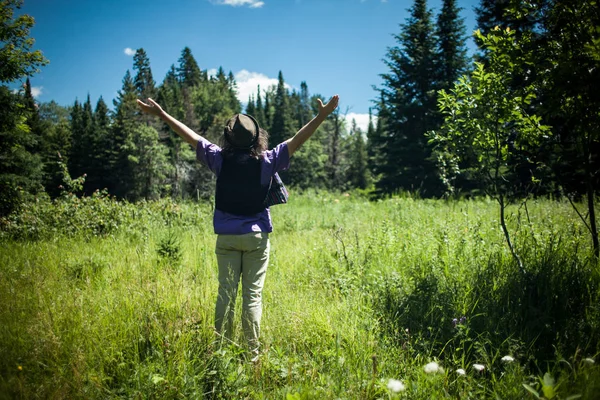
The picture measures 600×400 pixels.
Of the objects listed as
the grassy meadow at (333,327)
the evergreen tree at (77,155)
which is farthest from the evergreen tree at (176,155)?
the grassy meadow at (333,327)

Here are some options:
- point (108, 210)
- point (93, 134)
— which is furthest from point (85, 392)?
point (93, 134)

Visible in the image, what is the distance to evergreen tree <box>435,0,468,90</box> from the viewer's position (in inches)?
753

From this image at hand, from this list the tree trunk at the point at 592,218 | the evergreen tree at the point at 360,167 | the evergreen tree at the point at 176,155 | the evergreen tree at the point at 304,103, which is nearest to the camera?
the tree trunk at the point at 592,218

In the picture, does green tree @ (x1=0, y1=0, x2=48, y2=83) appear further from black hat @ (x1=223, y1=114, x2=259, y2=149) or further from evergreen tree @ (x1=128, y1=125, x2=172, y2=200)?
evergreen tree @ (x1=128, y1=125, x2=172, y2=200)

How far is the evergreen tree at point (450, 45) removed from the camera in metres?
19.1

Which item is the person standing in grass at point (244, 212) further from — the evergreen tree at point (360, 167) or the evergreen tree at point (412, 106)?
the evergreen tree at point (360, 167)

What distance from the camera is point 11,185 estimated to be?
37.1 feet

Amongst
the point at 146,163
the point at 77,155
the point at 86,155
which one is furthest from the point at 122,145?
the point at 77,155

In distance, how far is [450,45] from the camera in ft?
63.6

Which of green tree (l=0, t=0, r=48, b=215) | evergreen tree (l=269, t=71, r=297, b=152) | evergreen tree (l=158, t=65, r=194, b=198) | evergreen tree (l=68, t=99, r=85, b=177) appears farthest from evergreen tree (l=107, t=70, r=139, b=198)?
green tree (l=0, t=0, r=48, b=215)

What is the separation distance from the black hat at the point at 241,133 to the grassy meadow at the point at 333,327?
1.67 m

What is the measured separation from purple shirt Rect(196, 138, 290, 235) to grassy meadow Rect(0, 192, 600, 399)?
3.02 ft

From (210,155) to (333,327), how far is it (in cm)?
206

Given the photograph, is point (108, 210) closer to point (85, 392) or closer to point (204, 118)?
point (85, 392)
